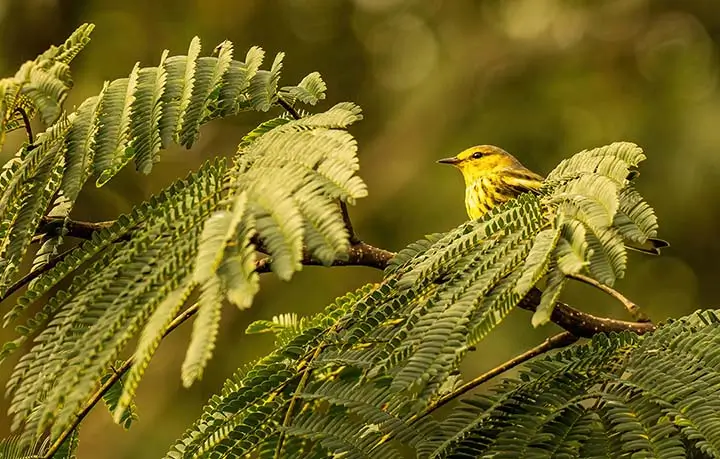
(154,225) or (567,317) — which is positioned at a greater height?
(567,317)

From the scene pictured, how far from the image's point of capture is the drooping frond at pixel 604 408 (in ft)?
4.91

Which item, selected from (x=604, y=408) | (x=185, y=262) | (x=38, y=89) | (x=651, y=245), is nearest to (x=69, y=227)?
(x=38, y=89)

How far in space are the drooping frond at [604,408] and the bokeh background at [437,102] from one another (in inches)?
211

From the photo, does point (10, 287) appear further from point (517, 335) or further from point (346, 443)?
point (517, 335)

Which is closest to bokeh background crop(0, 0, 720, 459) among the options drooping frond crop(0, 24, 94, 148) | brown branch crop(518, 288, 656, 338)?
brown branch crop(518, 288, 656, 338)

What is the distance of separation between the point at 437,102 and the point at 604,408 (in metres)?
7.99

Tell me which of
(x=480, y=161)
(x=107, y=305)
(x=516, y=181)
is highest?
(x=480, y=161)

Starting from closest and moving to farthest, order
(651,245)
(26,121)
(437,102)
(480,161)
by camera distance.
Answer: (26,121), (651,245), (480,161), (437,102)

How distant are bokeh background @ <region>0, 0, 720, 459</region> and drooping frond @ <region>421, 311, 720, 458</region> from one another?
5347 millimetres

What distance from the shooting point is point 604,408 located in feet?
5.16

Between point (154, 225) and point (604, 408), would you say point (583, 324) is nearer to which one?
point (604, 408)

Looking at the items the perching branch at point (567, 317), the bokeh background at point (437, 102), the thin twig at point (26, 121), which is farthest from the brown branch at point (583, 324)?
the bokeh background at point (437, 102)

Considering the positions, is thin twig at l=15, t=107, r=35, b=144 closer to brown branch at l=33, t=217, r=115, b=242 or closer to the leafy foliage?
the leafy foliage

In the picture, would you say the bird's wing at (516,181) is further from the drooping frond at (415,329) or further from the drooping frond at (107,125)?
the drooping frond at (107,125)
